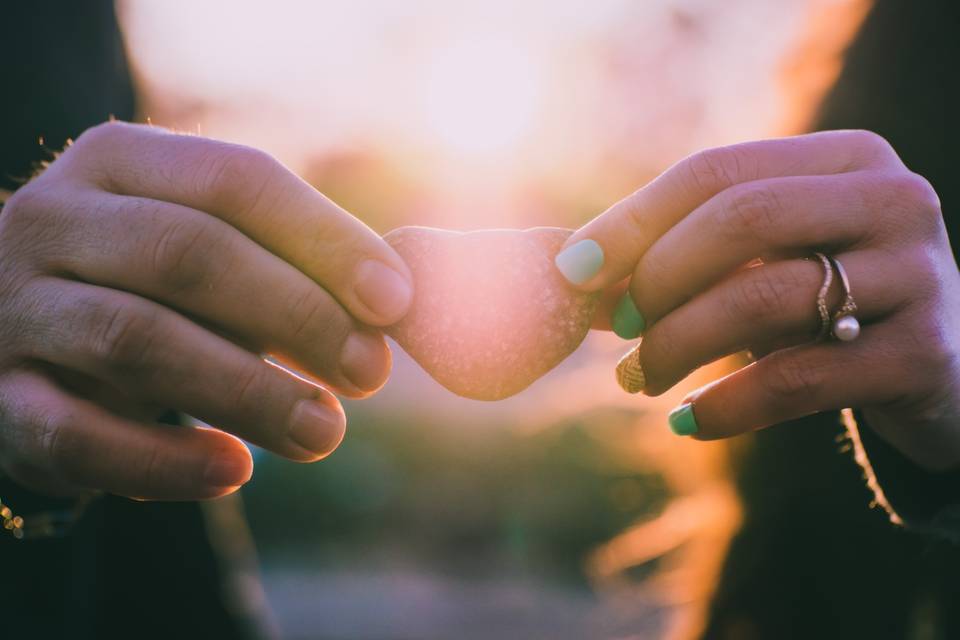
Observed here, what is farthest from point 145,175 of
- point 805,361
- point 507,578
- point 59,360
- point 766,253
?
point 507,578

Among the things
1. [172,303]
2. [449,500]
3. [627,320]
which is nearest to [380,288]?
[172,303]

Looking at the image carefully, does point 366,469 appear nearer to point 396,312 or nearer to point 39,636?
point 39,636

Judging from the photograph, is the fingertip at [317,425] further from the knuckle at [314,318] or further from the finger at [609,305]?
the finger at [609,305]

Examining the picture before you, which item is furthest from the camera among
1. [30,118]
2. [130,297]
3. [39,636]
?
[30,118]

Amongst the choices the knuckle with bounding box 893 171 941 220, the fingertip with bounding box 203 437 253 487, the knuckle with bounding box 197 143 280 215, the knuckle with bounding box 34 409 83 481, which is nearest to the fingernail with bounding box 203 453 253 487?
the fingertip with bounding box 203 437 253 487

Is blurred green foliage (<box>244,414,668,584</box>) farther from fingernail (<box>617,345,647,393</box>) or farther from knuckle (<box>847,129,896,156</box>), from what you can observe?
knuckle (<box>847,129,896,156</box>)

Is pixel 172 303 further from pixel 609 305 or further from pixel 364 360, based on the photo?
pixel 609 305

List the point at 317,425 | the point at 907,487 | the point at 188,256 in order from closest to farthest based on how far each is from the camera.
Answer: the point at 188,256, the point at 317,425, the point at 907,487

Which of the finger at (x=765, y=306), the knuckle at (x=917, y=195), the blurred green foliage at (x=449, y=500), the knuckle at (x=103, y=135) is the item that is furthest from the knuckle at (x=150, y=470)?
the blurred green foliage at (x=449, y=500)
